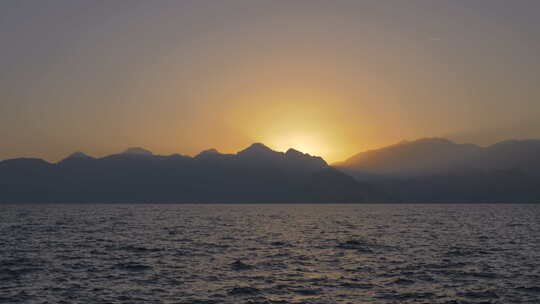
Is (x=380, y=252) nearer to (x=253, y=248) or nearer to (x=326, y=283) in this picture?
(x=253, y=248)

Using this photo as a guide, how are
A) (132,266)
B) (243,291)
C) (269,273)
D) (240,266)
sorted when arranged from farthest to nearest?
1. (240,266)
2. (132,266)
3. (269,273)
4. (243,291)

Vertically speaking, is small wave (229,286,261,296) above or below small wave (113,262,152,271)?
above

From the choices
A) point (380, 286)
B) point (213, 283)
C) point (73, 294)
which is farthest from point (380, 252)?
point (73, 294)

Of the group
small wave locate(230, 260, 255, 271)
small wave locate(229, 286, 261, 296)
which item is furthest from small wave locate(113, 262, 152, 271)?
small wave locate(229, 286, 261, 296)

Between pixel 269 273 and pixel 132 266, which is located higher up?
pixel 269 273

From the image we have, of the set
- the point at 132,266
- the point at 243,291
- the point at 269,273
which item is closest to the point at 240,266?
the point at 269,273

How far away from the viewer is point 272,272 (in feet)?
139

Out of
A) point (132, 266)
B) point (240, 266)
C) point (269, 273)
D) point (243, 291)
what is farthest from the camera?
point (240, 266)

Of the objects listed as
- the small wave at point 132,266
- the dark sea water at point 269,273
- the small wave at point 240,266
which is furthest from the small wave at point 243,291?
the small wave at point 132,266

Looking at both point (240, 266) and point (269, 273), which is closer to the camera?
point (269, 273)

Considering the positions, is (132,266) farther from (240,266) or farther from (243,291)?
(243,291)

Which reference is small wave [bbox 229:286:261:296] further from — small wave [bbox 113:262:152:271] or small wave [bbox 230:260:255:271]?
small wave [bbox 113:262:152:271]

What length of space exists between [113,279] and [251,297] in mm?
12658

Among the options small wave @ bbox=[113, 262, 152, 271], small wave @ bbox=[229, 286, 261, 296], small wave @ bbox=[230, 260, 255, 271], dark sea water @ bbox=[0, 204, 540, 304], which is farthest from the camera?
small wave @ bbox=[230, 260, 255, 271]
